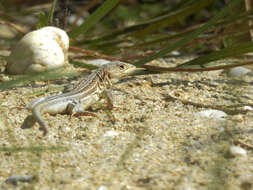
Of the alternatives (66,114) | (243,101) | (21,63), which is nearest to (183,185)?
(66,114)

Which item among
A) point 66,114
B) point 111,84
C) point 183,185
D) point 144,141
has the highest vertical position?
point 111,84

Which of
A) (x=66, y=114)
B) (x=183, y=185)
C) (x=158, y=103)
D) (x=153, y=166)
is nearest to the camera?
(x=183, y=185)

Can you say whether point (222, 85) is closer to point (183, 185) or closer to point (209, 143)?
point (209, 143)

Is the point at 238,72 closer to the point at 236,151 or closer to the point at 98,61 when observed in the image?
the point at 98,61

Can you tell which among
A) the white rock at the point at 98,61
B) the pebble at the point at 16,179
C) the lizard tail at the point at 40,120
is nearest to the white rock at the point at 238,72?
the white rock at the point at 98,61

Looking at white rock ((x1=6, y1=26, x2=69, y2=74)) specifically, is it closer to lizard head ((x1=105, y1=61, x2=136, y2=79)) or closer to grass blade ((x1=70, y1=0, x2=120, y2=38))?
grass blade ((x1=70, y1=0, x2=120, y2=38))

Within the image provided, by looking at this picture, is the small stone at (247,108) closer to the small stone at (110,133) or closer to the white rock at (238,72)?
the white rock at (238,72)

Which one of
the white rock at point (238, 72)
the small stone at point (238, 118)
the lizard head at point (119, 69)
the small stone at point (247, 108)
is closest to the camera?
the small stone at point (238, 118)
